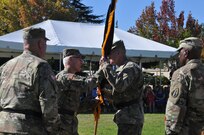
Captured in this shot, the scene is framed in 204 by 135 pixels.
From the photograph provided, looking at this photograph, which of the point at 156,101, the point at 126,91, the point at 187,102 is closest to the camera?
the point at 187,102

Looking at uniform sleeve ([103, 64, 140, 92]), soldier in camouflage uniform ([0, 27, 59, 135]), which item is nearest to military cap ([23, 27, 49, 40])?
soldier in camouflage uniform ([0, 27, 59, 135])

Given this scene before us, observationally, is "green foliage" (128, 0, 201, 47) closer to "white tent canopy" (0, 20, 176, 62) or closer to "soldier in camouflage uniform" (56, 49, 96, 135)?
"white tent canopy" (0, 20, 176, 62)

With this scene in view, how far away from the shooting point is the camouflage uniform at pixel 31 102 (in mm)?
4535

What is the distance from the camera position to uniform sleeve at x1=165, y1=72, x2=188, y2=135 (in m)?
5.12

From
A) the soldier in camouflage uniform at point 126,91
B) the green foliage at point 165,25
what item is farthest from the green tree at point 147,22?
the soldier in camouflage uniform at point 126,91

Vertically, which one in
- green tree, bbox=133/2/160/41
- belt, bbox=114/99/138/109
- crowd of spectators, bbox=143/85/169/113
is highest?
green tree, bbox=133/2/160/41

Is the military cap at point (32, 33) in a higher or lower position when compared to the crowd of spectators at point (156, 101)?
higher

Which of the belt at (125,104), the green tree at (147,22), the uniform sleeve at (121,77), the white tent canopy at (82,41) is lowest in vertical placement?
the belt at (125,104)

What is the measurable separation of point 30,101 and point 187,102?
1.92 metres

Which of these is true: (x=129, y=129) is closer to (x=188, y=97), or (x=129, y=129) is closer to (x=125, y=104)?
(x=125, y=104)

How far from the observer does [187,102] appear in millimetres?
5238

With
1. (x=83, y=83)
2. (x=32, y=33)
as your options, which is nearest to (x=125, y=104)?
(x=83, y=83)

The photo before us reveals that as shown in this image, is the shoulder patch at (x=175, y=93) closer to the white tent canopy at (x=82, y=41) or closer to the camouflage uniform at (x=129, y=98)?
the camouflage uniform at (x=129, y=98)

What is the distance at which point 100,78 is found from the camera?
6109 mm
